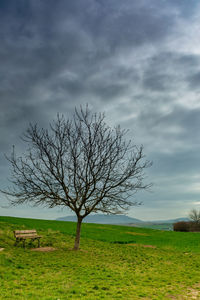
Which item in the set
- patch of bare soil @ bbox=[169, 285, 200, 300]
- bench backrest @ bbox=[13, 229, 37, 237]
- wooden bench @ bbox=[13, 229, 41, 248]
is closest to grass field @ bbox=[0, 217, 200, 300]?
patch of bare soil @ bbox=[169, 285, 200, 300]

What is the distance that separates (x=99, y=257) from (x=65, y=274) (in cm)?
553

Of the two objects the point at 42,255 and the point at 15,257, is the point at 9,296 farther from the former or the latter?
the point at 42,255

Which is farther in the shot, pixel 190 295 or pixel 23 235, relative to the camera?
pixel 23 235

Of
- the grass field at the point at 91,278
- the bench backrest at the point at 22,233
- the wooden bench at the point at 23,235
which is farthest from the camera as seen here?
the bench backrest at the point at 22,233

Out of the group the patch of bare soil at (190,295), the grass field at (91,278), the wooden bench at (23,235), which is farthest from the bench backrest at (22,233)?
the patch of bare soil at (190,295)

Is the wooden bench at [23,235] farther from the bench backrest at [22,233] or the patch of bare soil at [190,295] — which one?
the patch of bare soil at [190,295]

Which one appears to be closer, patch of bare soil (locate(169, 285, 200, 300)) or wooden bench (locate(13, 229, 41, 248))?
patch of bare soil (locate(169, 285, 200, 300))

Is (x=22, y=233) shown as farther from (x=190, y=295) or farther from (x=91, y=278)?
(x=190, y=295)

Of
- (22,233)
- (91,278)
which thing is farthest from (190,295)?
(22,233)

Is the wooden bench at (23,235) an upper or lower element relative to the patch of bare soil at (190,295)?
upper

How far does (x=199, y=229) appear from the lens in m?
56.7

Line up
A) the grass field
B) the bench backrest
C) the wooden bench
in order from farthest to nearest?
the bench backrest
the wooden bench
the grass field

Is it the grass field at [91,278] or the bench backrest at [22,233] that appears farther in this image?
the bench backrest at [22,233]

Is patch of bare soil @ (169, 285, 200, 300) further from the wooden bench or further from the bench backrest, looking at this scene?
the bench backrest
